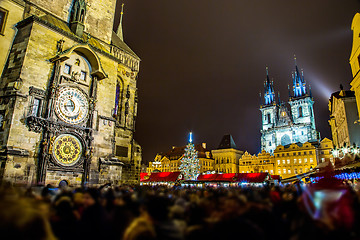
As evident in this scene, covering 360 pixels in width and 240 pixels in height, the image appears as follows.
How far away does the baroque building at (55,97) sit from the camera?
499 inches

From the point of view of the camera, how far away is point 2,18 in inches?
562

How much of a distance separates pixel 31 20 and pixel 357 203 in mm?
17169

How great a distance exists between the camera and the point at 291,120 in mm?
93250

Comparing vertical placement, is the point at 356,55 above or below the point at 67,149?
above

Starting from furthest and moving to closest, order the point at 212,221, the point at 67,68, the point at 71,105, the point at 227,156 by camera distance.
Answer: the point at 227,156 < the point at 67,68 < the point at 71,105 < the point at 212,221

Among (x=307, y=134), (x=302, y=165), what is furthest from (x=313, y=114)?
(x=302, y=165)

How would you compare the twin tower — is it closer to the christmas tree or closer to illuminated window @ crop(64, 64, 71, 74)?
the christmas tree

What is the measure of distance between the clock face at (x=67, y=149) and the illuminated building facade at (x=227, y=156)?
7862 centimetres

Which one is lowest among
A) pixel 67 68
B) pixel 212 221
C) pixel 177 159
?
pixel 212 221

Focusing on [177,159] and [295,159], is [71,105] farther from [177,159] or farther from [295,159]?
[177,159]

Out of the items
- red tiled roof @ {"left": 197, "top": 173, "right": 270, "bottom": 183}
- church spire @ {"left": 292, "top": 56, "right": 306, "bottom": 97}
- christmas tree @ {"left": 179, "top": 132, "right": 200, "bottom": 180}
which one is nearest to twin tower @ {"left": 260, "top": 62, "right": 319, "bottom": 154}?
church spire @ {"left": 292, "top": 56, "right": 306, "bottom": 97}

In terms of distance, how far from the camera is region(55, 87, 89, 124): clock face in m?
14.7

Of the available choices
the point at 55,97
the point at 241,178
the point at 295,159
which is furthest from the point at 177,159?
the point at 55,97

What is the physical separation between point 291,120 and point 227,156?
96.7 ft
